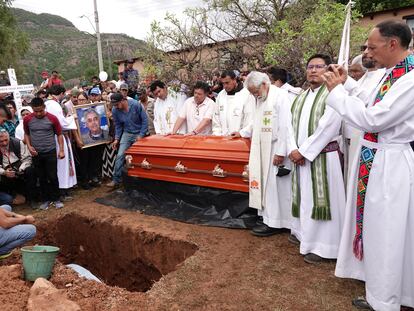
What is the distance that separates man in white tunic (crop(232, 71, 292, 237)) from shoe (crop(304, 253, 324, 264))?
618 millimetres

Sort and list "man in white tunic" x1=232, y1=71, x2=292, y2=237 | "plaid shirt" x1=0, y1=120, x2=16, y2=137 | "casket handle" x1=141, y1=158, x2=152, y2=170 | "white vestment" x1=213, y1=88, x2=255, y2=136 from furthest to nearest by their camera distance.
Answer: "plaid shirt" x1=0, y1=120, x2=16, y2=137, "casket handle" x1=141, y1=158, x2=152, y2=170, "white vestment" x1=213, y1=88, x2=255, y2=136, "man in white tunic" x1=232, y1=71, x2=292, y2=237

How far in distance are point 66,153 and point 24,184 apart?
0.88m

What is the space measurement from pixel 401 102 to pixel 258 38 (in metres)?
4.52

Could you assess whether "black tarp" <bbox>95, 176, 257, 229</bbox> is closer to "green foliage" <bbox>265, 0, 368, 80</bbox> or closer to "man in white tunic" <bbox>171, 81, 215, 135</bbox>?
"man in white tunic" <bbox>171, 81, 215, 135</bbox>

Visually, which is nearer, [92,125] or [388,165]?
[388,165]

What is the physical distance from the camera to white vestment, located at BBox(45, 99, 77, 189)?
19.0 feet

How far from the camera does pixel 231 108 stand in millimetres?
5234

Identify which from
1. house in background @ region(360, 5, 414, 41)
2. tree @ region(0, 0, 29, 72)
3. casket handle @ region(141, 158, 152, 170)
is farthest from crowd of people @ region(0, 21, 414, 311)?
tree @ region(0, 0, 29, 72)

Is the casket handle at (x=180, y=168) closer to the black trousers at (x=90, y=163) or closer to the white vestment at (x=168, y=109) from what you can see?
the white vestment at (x=168, y=109)

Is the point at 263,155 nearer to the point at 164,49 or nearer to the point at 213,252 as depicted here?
the point at 213,252

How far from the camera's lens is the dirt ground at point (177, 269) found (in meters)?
2.82

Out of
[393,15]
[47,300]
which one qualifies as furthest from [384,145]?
[393,15]

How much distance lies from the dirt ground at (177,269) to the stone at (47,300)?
0.08 meters

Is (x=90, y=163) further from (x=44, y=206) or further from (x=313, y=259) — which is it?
(x=313, y=259)
